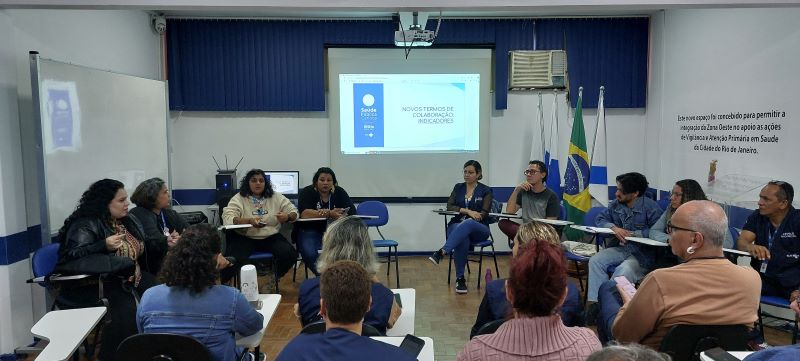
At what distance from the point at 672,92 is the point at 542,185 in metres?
2.04

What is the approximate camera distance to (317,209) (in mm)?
5336

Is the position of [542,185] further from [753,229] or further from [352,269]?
[352,269]

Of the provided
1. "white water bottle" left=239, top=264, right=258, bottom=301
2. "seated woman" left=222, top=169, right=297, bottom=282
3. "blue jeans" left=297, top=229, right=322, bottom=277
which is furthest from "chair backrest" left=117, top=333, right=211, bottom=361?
"blue jeans" left=297, top=229, right=322, bottom=277

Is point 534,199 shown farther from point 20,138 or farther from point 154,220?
point 20,138

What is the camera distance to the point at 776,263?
11.9ft

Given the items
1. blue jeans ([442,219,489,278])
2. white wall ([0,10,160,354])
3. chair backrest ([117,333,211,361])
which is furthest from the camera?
blue jeans ([442,219,489,278])

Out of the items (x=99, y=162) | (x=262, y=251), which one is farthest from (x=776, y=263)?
(x=99, y=162)

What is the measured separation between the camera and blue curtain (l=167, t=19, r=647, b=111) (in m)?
6.34

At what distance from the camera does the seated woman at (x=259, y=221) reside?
4953 millimetres

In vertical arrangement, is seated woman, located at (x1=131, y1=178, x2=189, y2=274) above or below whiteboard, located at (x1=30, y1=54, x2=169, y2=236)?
below

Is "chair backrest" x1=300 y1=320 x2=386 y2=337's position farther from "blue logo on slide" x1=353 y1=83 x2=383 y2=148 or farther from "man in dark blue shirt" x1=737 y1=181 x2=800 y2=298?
"blue logo on slide" x1=353 y1=83 x2=383 y2=148

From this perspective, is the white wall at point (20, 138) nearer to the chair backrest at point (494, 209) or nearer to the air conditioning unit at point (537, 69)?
the chair backrest at point (494, 209)

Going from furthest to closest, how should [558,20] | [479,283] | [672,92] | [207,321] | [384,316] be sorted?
[558,20], [672,92], [479,283], [384,316], [207,321]

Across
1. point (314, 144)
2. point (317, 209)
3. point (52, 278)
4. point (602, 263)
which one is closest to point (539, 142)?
point (602, 263)
